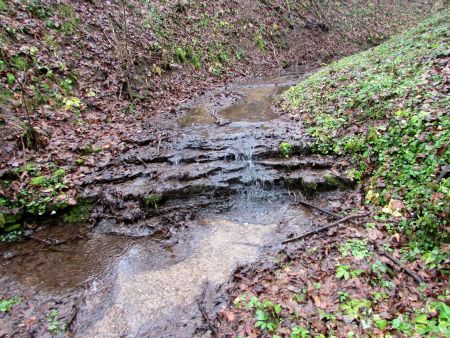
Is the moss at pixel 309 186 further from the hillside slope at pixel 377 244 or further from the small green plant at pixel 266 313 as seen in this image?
the small green plant at pixel 266 313

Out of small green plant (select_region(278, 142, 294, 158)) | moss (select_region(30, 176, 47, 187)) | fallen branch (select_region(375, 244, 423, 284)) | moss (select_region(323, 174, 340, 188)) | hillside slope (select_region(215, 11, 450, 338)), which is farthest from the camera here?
small green plant (select_region(278, 142, 294, 158))

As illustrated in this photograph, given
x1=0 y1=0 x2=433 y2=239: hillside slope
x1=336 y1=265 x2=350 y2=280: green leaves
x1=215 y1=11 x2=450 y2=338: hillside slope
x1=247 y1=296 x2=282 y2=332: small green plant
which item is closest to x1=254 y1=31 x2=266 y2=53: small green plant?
x1=0 y1=0 x2=433 y2=239: hillside slope

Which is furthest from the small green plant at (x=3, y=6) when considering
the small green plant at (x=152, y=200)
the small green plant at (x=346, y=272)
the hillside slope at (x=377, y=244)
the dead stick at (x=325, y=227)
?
the small green plant at (x=346, y=272)

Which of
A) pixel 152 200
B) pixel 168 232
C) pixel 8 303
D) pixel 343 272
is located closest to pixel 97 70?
pixel 152 200

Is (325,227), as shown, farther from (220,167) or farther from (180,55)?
(180,55)

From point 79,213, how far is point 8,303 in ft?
6.58

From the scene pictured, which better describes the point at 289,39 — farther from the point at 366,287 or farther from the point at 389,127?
the point at 366,287

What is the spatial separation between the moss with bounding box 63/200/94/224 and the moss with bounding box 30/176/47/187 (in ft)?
2.40

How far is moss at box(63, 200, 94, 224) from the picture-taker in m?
5.79

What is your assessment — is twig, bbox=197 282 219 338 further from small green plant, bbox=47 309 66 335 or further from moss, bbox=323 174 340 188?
moss, bbox=323 174 340 188

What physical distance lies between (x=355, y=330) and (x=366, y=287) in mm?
626

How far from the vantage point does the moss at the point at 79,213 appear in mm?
5793

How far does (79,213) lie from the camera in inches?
231

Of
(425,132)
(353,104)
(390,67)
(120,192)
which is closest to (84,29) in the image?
(120,192)
